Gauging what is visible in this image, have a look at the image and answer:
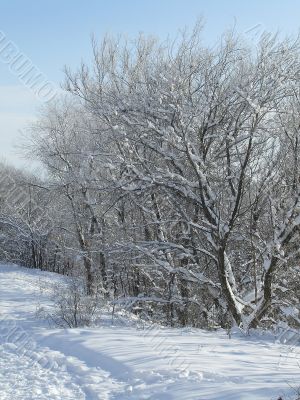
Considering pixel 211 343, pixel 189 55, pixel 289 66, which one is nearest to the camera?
pixel 211 343

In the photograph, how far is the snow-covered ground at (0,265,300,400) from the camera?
5.04 meters

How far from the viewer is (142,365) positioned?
237 inches

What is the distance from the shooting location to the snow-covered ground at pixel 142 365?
16.5 feet

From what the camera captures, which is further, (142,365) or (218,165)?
(218,165)

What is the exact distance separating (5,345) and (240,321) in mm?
5382

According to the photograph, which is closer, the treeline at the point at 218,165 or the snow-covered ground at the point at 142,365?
the snow-covered ground at the point at 142,365

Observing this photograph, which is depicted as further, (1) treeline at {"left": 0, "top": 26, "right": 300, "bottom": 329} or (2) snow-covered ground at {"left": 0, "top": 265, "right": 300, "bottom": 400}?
(1) treeline at {"left": 0, "top": 26, "right": 300, "bottom": 329}

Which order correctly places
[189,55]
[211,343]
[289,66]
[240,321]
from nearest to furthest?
1. [211,343]
2. [240,321]
3. [289,66]
4. [189,55]

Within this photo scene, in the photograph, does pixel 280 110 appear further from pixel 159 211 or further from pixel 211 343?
pixel 211 343

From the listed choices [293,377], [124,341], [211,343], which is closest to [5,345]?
[124,341]

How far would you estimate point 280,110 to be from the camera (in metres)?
11.6

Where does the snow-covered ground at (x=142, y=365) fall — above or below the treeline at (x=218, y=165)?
below

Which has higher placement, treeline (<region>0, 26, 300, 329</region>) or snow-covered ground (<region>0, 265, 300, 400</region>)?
treeline (<region>0, 26, 300, 329</region>)

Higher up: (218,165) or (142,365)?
(218,165)
